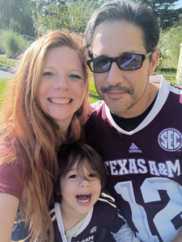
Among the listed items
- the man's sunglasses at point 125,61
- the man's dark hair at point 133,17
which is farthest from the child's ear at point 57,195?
the man's dark hair at point 133,17

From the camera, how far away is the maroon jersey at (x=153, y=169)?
60.2 inches

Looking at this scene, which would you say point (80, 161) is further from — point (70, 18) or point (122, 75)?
point (70, 18)

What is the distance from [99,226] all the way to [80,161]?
1.88 ft

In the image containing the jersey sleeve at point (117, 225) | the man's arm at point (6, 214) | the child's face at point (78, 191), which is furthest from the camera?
the jersey sleeve at point (117, 225)

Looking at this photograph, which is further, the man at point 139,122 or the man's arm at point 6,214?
the man at point 139,122

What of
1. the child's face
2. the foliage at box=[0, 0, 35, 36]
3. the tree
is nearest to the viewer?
the child's face

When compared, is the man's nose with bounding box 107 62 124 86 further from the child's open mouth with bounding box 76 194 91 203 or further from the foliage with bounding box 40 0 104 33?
the foliage with bounding box 40 0 104 33

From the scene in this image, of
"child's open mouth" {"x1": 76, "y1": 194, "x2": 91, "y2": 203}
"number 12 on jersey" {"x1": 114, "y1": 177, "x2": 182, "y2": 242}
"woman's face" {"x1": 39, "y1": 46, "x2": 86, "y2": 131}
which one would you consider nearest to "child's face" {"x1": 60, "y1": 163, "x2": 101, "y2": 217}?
"child's open mouth" {"x1": 76, "y1": 194, "x2": 91, "y2": 203}

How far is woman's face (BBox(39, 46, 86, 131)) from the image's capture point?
156 cm

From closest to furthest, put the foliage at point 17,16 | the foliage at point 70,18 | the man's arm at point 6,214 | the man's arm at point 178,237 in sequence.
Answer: the man's arm at point 6,214
the man's arm at point 178,237
the foliage at point 70,18
the foliage at point 17,16

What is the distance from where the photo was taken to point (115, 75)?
1.60 metres

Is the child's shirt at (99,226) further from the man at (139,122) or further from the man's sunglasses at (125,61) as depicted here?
the man's sunglasses at (125,61)

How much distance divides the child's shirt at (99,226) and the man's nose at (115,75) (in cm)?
105

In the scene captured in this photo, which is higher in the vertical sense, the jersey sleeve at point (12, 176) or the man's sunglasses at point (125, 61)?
the man's sunglasses at point (125, 61)
